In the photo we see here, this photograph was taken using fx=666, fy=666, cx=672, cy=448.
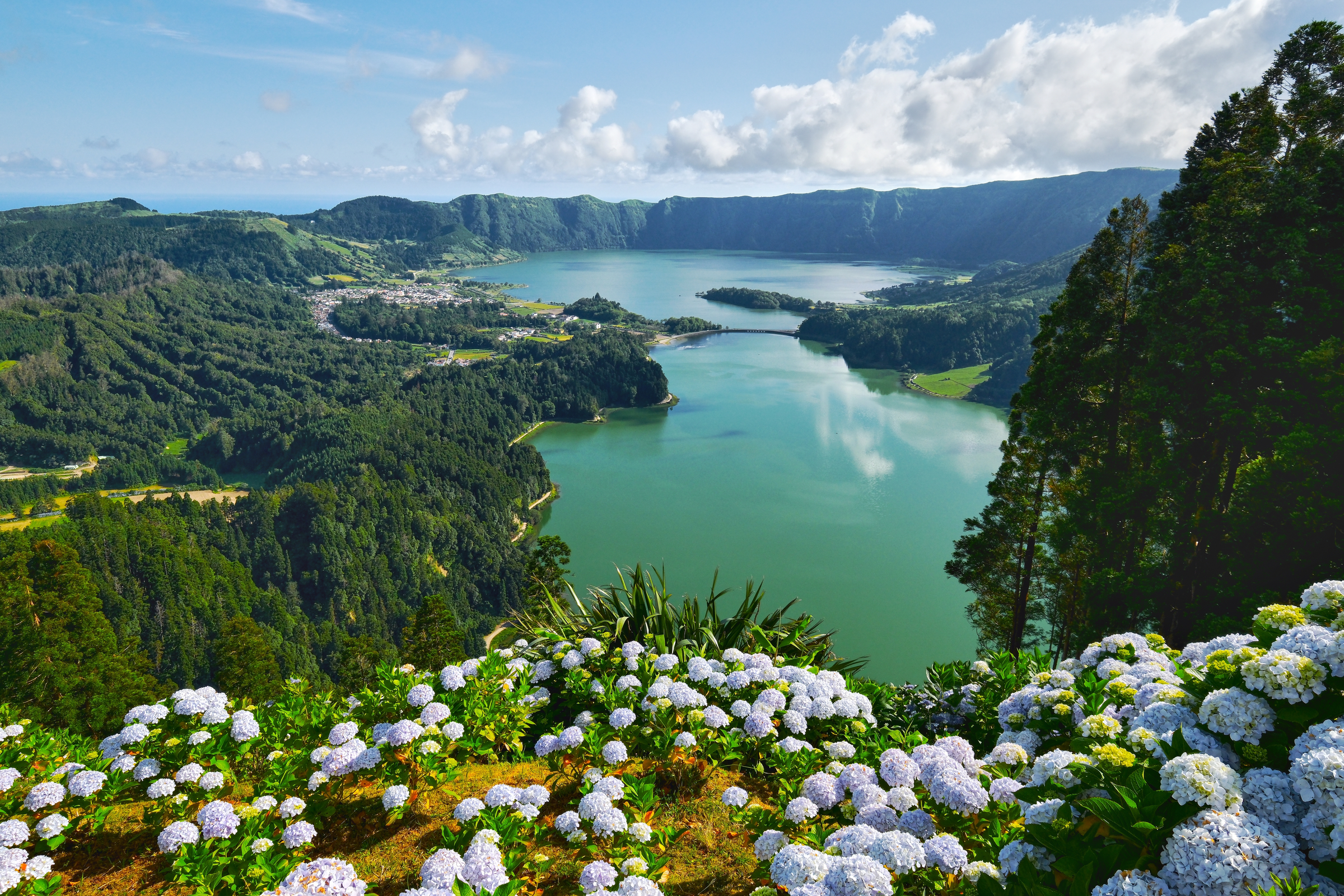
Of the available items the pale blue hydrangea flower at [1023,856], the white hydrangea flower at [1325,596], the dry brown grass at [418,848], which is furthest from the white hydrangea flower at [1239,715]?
the dry brown grass at [418,848]

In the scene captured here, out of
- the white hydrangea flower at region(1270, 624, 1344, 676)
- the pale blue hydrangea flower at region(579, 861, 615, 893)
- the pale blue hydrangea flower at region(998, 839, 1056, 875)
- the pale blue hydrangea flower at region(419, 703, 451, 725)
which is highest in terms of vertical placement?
the white hydrangea flower at region(1270, 624, 1344, 676)

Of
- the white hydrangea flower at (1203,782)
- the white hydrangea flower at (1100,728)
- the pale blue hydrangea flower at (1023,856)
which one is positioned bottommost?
the pale blue hydrangea flower at (1023,856)

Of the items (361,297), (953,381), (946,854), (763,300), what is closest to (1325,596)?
(946,854)

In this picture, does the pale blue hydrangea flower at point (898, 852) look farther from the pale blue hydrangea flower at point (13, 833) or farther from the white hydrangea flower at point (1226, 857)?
the pale blue hydrangea flower at point (13, 833)

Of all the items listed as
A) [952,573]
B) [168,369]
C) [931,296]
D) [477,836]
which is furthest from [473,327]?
[477,836]

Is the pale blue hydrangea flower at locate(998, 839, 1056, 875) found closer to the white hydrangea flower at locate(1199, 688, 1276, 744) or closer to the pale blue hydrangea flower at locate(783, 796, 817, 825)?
the white hydrangea flower at locate(1199, 688, 1276, 744)

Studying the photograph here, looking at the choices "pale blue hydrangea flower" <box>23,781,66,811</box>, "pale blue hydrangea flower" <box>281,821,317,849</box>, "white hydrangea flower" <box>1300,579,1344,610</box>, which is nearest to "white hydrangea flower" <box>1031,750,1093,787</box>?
"white hydrangea flower" <box>1300,579,1344,610</box>

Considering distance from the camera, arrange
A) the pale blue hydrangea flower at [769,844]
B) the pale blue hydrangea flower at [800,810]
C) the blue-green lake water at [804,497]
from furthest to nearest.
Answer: the blue-green lake water at [804,497] < the pale blue hydrangea flower at [800,810] < the pale blue hydrangea flower at [769,844]
